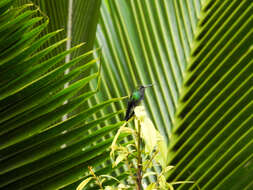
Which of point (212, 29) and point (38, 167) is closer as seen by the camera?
point (38, 167)

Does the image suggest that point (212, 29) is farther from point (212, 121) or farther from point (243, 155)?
point (243, 155)

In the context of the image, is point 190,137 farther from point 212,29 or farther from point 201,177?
point 212,29

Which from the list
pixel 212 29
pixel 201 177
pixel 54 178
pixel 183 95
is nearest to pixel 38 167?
pixel 54 178

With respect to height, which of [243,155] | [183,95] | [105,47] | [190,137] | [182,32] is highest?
[105,47]

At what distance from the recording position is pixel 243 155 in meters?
0.82

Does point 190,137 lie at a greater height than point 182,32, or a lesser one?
lesser

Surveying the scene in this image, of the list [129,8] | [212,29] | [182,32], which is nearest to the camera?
[212,29]

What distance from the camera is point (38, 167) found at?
69cm

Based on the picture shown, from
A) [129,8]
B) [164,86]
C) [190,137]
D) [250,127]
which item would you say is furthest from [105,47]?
[250,127]

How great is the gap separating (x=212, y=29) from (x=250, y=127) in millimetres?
347

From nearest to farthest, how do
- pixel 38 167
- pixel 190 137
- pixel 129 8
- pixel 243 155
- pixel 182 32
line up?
pixel 38 167, pixel 243 155, pixel 190 137, pixel 182 32, pixel 129 8

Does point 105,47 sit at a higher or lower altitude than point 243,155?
higher

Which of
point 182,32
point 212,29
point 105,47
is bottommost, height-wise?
point 212,29

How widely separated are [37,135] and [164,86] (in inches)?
24.2
